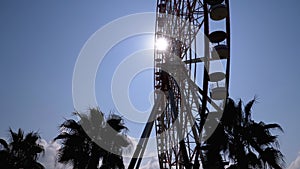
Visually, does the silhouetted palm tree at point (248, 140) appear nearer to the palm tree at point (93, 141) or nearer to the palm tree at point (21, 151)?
the palm tree at point (93, 141)

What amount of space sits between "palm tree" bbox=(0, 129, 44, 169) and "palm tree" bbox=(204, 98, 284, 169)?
858 cm

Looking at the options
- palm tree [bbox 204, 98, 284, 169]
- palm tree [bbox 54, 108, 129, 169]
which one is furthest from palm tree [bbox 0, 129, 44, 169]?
palm tree [bbox 204, 98, 284, 169]

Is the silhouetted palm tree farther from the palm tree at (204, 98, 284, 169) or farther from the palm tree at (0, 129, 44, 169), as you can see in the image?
the palm tree at (0, 129, 44, 169)

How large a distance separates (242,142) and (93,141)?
6.57 metres

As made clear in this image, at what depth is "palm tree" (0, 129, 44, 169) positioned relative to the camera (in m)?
12.1

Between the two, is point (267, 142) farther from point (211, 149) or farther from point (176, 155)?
point (176, 155)

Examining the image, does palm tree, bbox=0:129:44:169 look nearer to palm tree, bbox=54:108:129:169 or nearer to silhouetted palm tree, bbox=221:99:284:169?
palm tree, bbox=54:108:129:169

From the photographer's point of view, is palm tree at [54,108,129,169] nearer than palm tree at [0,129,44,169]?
Yes

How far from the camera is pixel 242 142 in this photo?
11.6m

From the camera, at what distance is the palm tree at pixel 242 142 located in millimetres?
11180

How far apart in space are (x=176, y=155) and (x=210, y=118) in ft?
22.5

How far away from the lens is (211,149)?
11.6 meters

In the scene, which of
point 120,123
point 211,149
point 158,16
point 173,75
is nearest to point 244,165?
point 211,149

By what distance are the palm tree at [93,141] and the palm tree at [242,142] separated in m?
4.12
